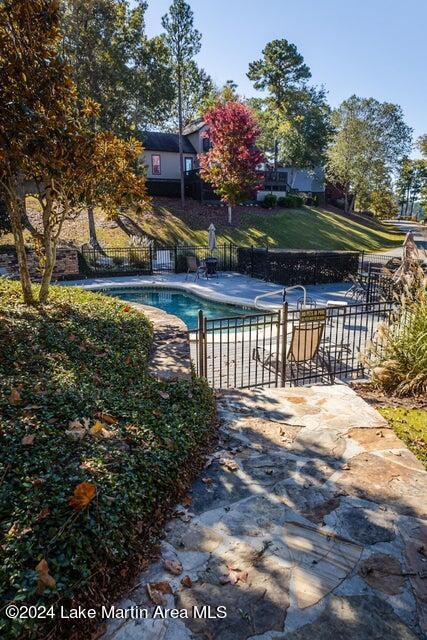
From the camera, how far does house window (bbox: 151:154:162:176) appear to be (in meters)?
29.8

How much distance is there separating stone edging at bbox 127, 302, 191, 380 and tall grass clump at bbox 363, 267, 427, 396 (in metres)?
2.98

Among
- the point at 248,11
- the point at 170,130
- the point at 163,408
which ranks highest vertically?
the point at 170,130

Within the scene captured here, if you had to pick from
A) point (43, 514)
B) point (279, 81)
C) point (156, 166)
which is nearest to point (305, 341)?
point (43, 514)

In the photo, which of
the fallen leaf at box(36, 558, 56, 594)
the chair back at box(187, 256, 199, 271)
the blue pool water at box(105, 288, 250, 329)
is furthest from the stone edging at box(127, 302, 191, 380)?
the chair back at box(187, 256, 199, 271)

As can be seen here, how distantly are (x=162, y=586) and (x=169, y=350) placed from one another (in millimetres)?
3972

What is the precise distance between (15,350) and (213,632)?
3.64 m

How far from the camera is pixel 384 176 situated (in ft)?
120

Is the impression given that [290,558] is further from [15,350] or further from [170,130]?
[170,130]

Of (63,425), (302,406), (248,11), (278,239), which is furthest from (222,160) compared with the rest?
(63,425)

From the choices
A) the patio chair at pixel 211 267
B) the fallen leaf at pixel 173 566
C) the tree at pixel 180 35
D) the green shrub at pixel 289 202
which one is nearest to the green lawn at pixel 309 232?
the green shrub at pixel 289 202

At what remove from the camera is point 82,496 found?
7.80 feet

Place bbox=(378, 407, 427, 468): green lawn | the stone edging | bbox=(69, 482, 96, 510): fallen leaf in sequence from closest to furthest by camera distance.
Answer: bbox=(69, 482, 96, 510): fallen leaf < bbox=(378, 407, 427, 468): green lawn < the stone edging

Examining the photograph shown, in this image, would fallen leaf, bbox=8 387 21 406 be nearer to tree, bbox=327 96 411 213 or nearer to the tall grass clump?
the tall grass clump

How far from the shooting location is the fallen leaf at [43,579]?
196cm
